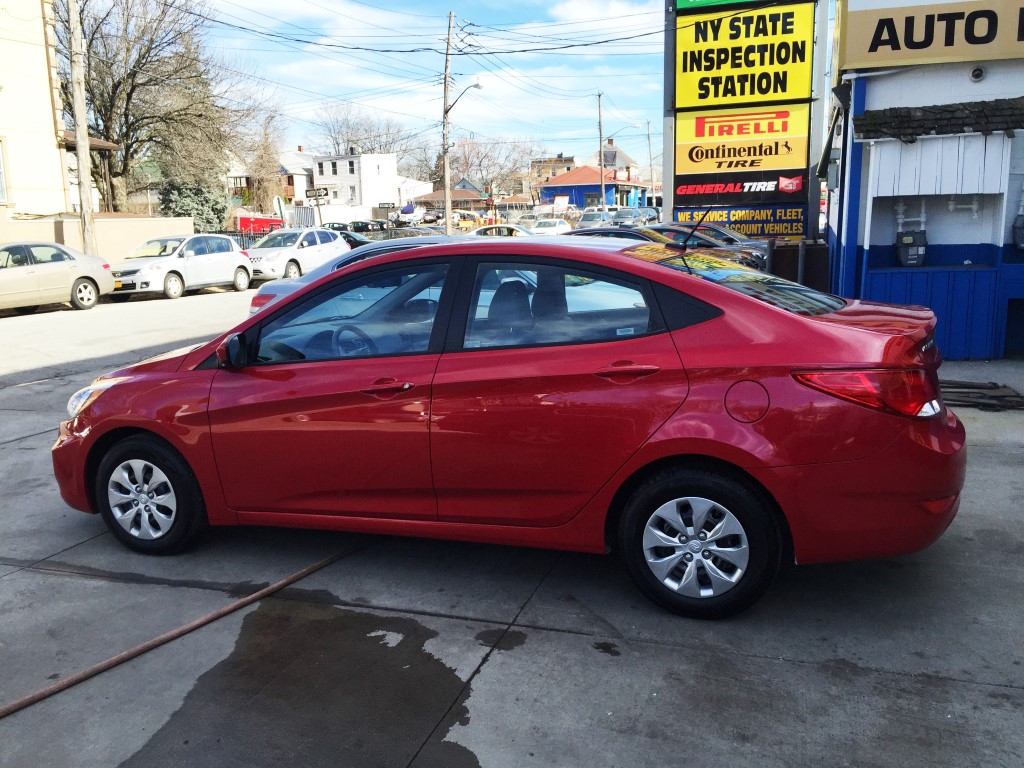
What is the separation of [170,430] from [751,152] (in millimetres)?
15009

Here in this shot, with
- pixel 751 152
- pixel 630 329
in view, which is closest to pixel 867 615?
pixel 630 329

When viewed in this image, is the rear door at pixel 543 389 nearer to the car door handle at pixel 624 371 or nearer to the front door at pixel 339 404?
the car door handle at pixel 624 371

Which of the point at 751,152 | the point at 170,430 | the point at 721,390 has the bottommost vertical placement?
the point at 170,430

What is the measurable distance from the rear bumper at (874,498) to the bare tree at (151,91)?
3558 cm

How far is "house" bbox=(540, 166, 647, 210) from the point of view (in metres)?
91.7

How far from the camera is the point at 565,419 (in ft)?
12.7

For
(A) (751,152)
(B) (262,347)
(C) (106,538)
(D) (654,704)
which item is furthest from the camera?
(A) (751,152)

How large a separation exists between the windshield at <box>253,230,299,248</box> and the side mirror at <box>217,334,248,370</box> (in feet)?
68.6

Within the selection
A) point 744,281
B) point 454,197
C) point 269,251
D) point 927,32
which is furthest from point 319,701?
point 454,197

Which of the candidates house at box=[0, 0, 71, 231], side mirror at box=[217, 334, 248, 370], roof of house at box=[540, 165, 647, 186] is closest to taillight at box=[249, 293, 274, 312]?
side mirror at box=[217, 334, 248, 370]

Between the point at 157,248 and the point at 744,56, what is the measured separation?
14.1 metres

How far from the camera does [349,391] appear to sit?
4.23 meters

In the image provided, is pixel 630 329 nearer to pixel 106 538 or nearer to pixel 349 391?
pixel 349 391

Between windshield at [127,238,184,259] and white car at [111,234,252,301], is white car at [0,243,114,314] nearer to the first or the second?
white car at [111,234,252,301]
